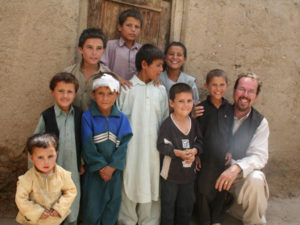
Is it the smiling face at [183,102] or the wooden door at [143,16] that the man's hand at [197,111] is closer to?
the smiling face at [183,102]

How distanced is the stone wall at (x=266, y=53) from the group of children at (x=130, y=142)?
597 millimetres

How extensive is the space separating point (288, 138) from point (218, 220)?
1.69 metres

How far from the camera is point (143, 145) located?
2914mm

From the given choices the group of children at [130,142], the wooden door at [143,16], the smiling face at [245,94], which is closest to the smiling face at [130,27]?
the group of children at [130,142]

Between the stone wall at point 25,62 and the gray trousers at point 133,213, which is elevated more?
the stone wall at point 25,62

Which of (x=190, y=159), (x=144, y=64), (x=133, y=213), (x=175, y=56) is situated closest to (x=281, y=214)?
(x=190, y=159)

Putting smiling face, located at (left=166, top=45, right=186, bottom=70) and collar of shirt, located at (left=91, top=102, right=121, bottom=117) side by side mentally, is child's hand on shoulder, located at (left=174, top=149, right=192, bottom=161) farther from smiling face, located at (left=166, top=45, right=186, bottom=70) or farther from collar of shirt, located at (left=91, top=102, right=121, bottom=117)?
smiling face, located at (left=166, top=45, right=186, bottom=70)

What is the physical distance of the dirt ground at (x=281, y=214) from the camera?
3.35 meters

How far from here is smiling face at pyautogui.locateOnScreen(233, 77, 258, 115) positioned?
326 centimetres

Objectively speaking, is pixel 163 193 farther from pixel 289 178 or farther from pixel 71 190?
pixel 289 178

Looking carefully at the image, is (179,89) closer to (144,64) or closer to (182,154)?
(144,64)

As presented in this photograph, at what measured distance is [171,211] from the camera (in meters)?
2.94

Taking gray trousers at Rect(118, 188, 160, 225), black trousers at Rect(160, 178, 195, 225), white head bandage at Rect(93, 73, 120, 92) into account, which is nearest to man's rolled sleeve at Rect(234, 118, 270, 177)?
black trousers at Rect(160, 178, 195, 225)

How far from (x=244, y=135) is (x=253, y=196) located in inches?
23.8
